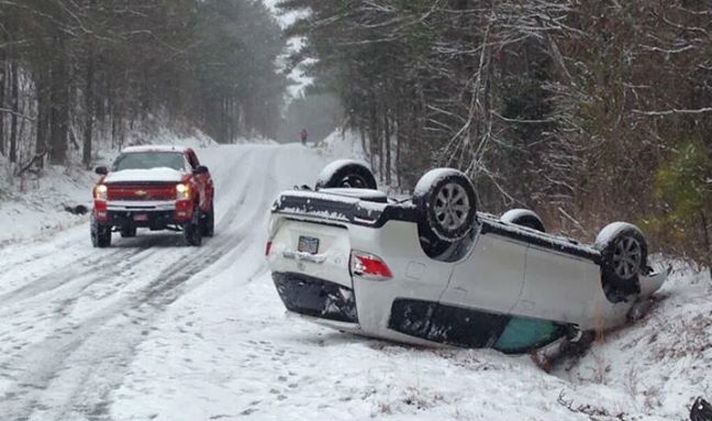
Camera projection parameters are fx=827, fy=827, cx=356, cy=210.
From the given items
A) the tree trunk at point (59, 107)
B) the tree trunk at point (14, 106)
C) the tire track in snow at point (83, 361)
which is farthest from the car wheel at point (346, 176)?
the tree trunk at point (14, 106)

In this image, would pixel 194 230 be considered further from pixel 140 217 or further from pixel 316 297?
pixel 316 297

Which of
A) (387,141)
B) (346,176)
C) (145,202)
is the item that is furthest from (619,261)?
(387,141)

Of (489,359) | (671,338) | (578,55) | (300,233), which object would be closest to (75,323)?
(300,233)

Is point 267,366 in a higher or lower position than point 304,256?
lower

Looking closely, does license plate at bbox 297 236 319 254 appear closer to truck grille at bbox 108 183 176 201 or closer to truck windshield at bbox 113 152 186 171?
truck grille at bbox 108 183 176 201

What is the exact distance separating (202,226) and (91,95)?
803 inches

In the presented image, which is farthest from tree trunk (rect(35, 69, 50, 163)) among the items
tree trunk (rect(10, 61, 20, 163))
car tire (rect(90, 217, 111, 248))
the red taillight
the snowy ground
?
the red taillight

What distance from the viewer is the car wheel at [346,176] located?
8453 millimetres

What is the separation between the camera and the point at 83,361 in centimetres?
650

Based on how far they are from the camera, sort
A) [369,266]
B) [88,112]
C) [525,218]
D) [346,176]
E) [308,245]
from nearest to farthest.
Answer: [369,266] < [308,245] < [346,176] < [525,218] < [88,112]

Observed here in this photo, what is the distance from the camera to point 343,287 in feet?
23.0

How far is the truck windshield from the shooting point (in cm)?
Result: 1592

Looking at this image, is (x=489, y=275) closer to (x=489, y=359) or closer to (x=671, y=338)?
(x=489, y=359)

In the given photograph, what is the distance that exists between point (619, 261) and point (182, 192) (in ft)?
29.8
